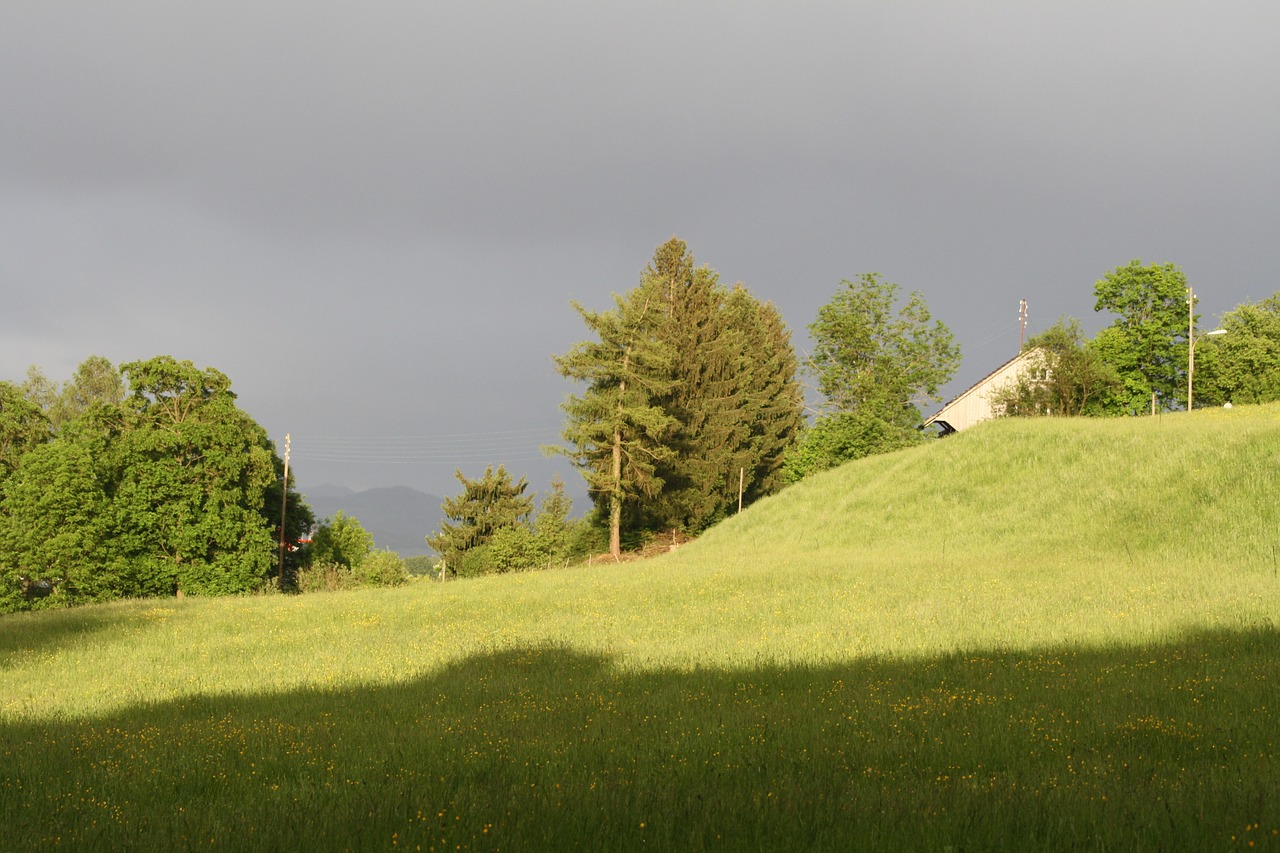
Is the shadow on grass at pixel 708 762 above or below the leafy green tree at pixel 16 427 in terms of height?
below

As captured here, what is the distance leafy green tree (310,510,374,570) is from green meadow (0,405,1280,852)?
1980 inches

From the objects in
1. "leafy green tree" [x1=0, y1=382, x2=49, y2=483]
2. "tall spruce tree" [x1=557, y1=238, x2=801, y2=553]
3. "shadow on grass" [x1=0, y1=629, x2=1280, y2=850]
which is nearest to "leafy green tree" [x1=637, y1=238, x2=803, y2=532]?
"tall spruce tree" [x1=557, y1=238, x2=801, y2=553]

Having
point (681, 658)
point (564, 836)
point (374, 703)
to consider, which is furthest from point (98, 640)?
point (564, 836)

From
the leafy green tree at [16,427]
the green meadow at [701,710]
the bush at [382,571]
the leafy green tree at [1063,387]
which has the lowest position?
the bush at [382,571]

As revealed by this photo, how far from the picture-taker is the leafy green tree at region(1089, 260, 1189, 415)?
75.4 m

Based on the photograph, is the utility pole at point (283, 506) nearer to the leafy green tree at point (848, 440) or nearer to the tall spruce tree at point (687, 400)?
the tall spruce tree at point (687, 400)

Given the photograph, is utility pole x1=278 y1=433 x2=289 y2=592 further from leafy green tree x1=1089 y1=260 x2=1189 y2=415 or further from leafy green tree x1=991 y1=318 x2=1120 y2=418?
leafy green tree x1=1089 y1=260 x2=1189 y2=415

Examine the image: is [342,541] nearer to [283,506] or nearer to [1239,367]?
[283,506]

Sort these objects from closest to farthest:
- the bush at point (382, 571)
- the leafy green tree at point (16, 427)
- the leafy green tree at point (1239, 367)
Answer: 1. the leafy green tree at point (16, 427)
2. the bush at point (382, 571)
3. the leafy green tree at point (1239, 367)

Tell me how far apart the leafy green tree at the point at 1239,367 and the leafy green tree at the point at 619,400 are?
49.7m

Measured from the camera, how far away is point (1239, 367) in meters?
80.8

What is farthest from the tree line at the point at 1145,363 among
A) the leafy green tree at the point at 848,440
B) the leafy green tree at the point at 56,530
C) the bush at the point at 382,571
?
the leafy green tree at the point at 56,530

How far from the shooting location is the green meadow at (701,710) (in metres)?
6.29

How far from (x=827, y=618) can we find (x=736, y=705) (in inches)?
336
